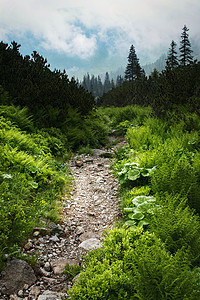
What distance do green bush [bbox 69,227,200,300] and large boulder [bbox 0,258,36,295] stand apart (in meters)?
0.70

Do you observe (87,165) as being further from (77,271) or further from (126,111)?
(126,111)

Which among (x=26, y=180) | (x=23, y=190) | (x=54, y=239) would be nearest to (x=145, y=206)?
(x=54, y=239)

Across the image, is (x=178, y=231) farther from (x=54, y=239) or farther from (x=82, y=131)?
(x=82, y=131)

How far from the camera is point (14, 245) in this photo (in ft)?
8.29

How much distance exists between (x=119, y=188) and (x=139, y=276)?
294cm

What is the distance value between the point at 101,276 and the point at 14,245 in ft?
4.13

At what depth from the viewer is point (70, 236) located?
3254mm

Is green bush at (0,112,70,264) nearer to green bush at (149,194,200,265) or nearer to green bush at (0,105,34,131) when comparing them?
green bush at (0,105,34,131)

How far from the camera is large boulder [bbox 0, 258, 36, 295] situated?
84.7 inches

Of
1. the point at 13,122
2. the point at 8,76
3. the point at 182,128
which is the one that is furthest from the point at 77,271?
the point at 8,76

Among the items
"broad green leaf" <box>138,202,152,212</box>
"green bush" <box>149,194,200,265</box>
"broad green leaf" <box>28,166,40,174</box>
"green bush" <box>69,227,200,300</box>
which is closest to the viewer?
"green bush" <box>69,227,200,300</box>

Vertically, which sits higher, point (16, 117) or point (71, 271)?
point (16, 117)

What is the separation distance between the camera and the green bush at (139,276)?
1594 mm

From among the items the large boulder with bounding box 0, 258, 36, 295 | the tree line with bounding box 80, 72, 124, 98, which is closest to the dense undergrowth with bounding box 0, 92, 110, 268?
the large boulder with bounding box 0, 258, 36, 295
